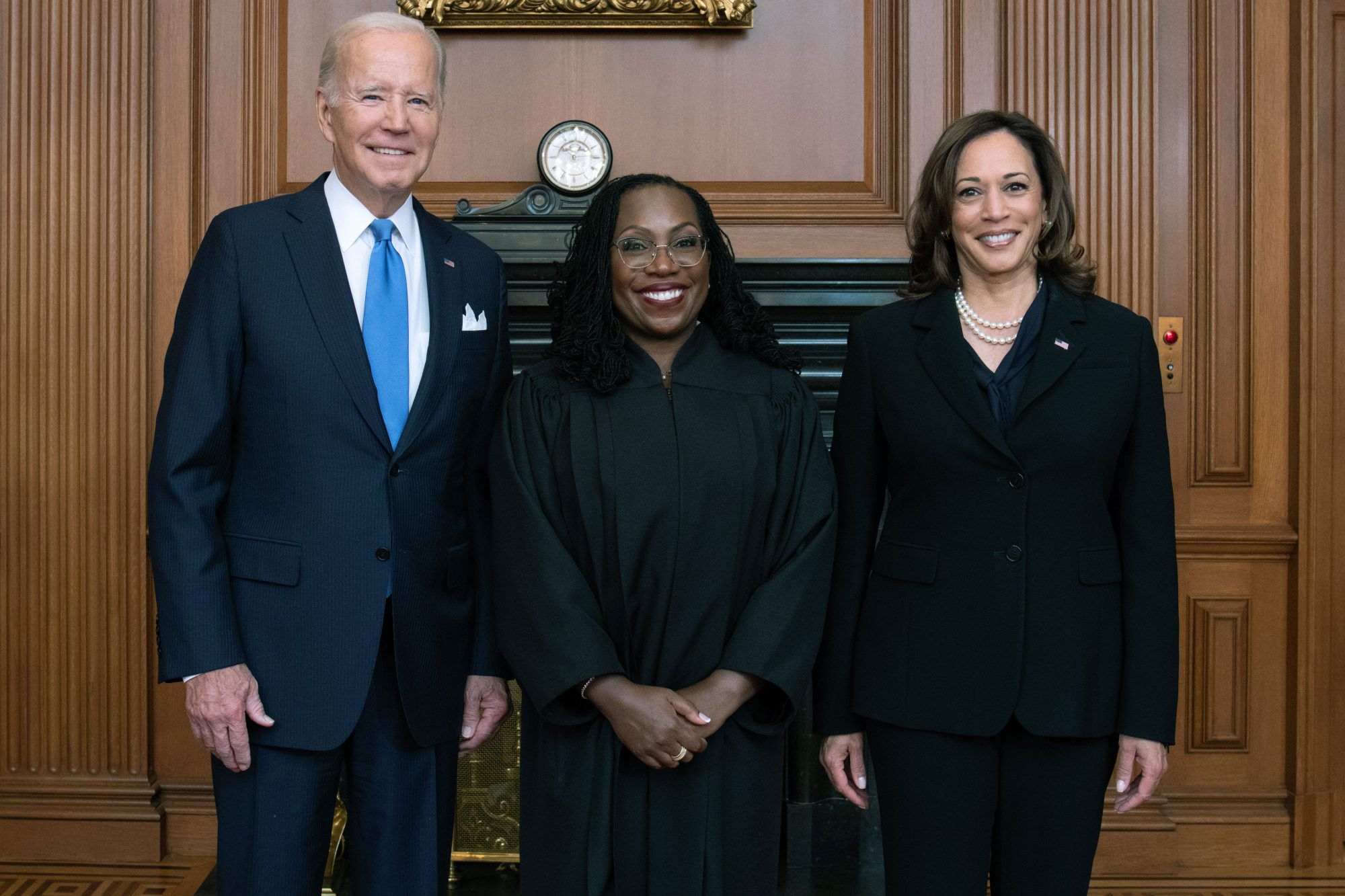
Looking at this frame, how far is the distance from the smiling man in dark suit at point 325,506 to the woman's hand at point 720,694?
16.0 inches

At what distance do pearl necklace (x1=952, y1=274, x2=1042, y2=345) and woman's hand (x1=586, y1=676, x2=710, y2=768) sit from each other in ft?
2.31

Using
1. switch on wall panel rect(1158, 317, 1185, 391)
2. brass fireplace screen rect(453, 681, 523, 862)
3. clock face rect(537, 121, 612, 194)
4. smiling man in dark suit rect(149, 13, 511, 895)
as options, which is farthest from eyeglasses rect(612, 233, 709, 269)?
switch on wall panel rect(1158, 317, 1185, 391)

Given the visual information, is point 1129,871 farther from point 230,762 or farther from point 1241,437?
point 230,762

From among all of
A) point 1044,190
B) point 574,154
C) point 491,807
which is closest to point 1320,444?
point 1044,190

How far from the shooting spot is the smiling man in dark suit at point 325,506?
1.67m

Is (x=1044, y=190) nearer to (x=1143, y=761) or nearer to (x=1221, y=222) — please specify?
(x=1143, y=761)

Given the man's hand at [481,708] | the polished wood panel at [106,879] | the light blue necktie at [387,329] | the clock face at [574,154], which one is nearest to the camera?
the light blue necktie at [387,329]

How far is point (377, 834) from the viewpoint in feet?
5.76

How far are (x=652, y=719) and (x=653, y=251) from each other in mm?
682

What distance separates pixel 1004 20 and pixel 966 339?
1.71 meters

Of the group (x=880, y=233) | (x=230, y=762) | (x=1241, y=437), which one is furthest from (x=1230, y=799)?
(x=230, y=762)

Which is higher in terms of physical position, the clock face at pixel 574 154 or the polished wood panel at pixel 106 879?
the clock face at pixel 574 154

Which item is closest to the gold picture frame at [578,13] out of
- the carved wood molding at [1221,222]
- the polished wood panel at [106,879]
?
the carved wood molding at [1221,222]

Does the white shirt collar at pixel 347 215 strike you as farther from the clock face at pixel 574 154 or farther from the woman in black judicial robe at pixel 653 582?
the clock face at pixel 574 154
